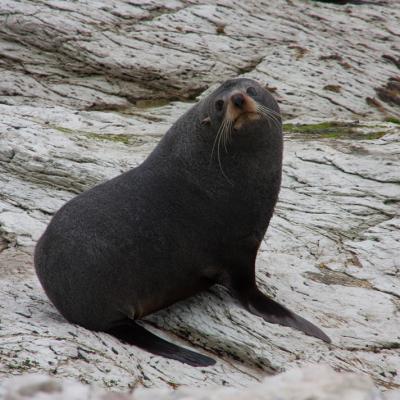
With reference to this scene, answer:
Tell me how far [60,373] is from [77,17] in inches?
389

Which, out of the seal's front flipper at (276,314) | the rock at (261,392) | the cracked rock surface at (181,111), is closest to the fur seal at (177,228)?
the seal's front flipper at (276,314)

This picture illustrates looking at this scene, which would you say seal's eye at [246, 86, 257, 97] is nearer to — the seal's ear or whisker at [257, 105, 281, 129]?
whisker at [257, 105, 281, 129]

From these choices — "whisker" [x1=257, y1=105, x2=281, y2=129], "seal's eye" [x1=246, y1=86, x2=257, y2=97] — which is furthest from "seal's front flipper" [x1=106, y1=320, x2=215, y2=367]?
"seal's eye" [x1=246, y1=86, x2=257, y2=97]

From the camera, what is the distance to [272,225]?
8.30 metres

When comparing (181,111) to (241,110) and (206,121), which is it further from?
(241,110)

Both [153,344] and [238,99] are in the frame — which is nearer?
[153,344]

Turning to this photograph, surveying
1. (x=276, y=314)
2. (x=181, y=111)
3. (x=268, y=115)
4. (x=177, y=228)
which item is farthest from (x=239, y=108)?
(x=181, y=111)

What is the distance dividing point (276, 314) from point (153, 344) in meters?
1.11

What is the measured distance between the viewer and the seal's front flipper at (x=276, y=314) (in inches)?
251

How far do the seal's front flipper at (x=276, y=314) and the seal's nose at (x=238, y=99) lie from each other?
1604mm

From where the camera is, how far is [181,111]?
1249 centimetres

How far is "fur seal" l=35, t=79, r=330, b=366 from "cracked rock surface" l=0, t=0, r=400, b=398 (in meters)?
0.24

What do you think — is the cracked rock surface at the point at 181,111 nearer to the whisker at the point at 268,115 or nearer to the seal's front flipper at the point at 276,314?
the seal's front flipper at the point at 276,314

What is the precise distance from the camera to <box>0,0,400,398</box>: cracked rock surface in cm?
604
